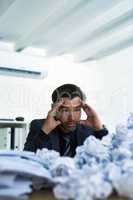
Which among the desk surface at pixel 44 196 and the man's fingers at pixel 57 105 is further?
the man's fingers at pixel 57 105

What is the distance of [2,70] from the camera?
4.01m

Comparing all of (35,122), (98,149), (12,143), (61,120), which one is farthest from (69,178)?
(12,143)

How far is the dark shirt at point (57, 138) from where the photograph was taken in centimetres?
180

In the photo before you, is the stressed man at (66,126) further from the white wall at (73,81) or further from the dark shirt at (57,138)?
the white wall at (73,81)

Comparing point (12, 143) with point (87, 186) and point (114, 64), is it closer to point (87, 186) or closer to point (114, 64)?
point (114, 64)

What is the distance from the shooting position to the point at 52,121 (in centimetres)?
197

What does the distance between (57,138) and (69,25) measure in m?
1.83

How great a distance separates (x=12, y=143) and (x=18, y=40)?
1328mm

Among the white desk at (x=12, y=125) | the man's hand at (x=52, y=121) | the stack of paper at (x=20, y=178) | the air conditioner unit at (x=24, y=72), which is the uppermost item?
the air conditioner unit at (x=24, y=72)

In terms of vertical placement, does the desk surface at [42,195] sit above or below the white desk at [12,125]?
above

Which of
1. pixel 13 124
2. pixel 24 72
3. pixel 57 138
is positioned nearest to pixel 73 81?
A: pixel 24 72

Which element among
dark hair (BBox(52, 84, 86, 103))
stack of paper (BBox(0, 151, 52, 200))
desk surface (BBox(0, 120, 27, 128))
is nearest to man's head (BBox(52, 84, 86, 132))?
dark hair (BBox(52, 84, 86, 103))

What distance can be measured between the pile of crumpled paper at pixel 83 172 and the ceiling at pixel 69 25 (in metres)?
2.26

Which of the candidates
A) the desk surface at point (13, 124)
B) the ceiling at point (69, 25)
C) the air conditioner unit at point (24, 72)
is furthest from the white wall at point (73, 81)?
the desk surface at point (13, 124)
